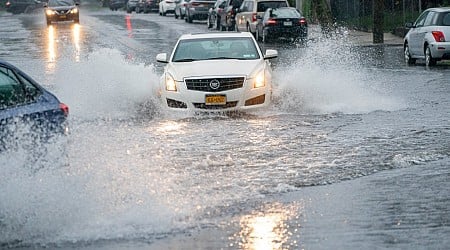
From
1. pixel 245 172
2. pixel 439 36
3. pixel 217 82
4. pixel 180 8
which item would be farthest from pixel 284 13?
pixel 245 172

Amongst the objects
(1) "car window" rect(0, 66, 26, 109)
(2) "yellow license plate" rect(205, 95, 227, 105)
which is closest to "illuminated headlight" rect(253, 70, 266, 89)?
(2) "yellow license plate" rect(205, 95, 227, 105)

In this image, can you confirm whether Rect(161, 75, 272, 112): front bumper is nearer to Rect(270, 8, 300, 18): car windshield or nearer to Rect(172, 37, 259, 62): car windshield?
Rect(172, 37, 259, 62): car windshield

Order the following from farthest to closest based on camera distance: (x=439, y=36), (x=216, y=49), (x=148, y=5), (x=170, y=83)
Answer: (x=148, y=5)
(x=439, y=36)
(x=216, y=49)
(x=170, y=83)

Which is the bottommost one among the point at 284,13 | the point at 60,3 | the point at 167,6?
the point at 167,6

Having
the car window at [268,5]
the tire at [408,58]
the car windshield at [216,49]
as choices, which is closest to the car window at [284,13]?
the car window at [268,5]

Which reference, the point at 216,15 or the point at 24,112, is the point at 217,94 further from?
the point at 216,15

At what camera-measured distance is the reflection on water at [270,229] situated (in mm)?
8609

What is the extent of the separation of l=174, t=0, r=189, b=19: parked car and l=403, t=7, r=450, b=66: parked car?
1233 inches

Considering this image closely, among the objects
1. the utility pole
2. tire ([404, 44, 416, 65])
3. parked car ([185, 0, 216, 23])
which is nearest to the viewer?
Answer: tire ([404, 44, 416, 65])

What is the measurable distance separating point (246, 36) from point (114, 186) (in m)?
8.93

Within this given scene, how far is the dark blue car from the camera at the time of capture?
32.8 ft

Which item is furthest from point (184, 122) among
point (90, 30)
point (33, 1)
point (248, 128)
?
point (33, 1)

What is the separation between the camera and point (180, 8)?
201 feet

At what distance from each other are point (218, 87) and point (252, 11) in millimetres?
24293
